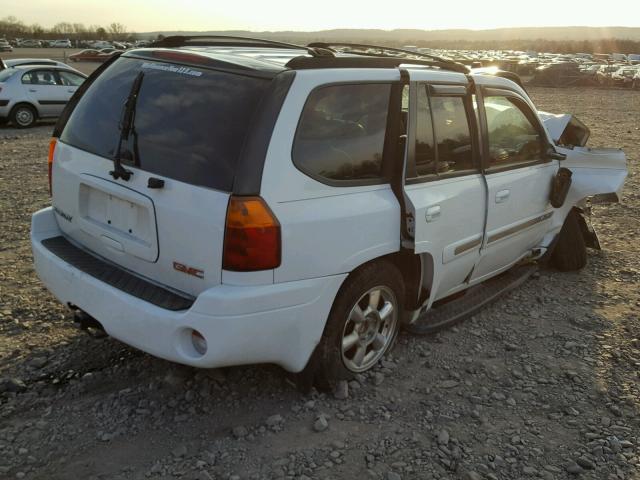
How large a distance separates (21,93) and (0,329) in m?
11.2

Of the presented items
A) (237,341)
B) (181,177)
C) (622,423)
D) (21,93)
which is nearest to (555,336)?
(622,423)

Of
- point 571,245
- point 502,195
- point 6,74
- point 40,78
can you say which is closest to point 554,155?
point 502,195

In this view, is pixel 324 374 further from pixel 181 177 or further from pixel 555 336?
pixel 555 336

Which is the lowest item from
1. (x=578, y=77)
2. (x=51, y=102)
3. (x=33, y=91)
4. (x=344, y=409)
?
(x=344, y=409)

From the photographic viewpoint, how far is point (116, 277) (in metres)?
3.14

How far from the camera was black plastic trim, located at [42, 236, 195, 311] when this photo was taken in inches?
115

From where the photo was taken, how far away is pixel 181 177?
290cm

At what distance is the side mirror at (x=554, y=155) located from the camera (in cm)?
481

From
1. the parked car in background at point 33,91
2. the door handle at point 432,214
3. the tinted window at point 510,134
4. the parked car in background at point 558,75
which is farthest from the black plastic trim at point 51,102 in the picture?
the parked car in background at point 558,75

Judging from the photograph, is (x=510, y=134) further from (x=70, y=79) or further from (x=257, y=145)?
(x=70, y=79)

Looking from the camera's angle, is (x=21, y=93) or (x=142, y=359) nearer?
(x=142, y=359)

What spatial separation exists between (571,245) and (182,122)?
154 inches

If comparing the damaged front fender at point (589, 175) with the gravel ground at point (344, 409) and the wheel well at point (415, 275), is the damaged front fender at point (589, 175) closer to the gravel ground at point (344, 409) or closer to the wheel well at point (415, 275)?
the gravel ground at point (344, 409)

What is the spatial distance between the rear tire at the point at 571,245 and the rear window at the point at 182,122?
368 centimetres
